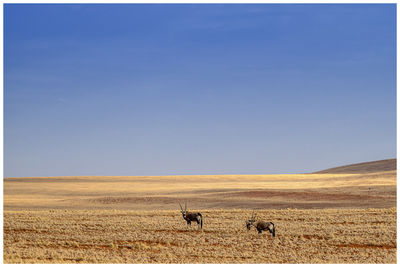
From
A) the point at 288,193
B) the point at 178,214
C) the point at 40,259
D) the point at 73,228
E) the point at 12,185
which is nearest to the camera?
the point at 40,259

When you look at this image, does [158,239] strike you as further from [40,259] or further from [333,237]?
[333,237]

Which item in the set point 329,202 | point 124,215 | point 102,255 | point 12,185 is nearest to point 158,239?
point 102,255

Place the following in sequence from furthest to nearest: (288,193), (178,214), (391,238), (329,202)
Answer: (288,193) → (329,202) → (178,214) → (391,238)

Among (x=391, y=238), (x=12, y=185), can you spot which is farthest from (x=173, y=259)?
(x=12, y=185)

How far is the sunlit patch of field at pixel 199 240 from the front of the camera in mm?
16172

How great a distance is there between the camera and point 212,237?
2064cm

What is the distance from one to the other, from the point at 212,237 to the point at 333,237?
471 cm

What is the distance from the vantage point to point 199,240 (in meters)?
19.8

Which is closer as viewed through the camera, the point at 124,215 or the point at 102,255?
the point at 102,255

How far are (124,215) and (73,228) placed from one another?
24.0 ft

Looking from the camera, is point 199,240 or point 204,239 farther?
Answer: point 204,239

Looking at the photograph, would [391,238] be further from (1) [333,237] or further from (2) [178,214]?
(2) [178,214]

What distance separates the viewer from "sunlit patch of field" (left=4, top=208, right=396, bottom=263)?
16172 millimetres

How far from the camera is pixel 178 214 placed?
30.9 metres
